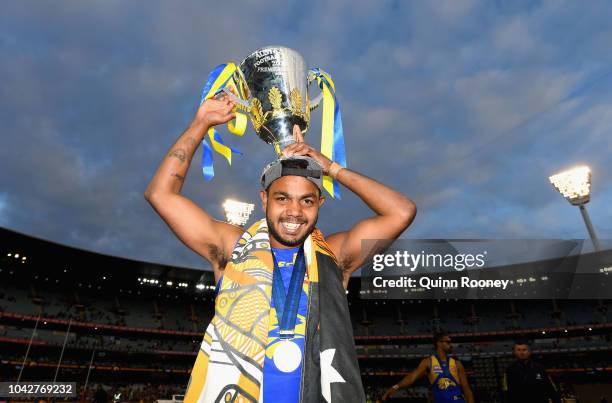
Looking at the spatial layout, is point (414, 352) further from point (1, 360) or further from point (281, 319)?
point (281, 319)

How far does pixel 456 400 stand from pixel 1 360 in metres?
35.5

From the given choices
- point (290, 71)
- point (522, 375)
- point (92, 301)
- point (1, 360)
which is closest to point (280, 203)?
point (290, 71)

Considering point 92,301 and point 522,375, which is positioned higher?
point 92,301

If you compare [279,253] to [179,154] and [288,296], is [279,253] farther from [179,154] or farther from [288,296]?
[179,154]

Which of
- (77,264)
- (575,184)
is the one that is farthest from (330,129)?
(77,264)

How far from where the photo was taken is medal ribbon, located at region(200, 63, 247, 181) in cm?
234

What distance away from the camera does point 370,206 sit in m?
1.97

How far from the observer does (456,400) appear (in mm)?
6215

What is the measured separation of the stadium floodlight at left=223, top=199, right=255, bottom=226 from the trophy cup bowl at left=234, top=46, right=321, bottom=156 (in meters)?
21.7

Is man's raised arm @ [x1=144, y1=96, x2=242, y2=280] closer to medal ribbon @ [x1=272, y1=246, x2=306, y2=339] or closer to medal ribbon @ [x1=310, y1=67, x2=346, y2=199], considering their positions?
medal ribbon @ [x1=272, y1=246, x2=306, y2=339]

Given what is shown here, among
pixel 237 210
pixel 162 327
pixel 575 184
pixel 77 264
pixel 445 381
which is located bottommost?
pixel 445 381

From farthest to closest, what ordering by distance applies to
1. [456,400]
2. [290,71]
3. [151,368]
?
[151,368], [456,400], [290,71]
